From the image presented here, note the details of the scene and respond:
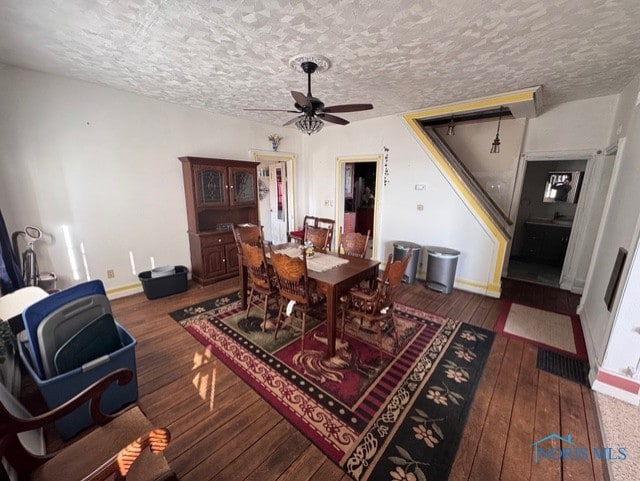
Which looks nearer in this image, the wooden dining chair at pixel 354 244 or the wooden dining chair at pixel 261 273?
the wooden dining chair at pixel 261 273

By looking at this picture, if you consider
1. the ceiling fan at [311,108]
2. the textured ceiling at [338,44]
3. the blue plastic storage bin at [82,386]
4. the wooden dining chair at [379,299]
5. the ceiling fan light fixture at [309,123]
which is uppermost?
the textured ceiling at [338,44]

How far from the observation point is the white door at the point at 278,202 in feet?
18.2

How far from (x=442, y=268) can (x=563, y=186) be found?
3.30 meters

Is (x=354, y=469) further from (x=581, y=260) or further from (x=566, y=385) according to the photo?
(x=581, y=260)

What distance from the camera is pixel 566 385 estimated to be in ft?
6.61

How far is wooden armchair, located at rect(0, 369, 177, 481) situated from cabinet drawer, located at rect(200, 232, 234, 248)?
8.39 ft

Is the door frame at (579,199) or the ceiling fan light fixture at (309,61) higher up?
the ceiling fan light fixture at (309,61)

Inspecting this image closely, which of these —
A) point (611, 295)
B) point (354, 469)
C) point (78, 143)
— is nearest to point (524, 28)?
point (611, 295)

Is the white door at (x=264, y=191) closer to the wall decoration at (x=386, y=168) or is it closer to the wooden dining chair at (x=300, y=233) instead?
the wooden dining chair at (x=300, y=233)

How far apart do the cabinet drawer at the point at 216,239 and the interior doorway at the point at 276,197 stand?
1.52 m

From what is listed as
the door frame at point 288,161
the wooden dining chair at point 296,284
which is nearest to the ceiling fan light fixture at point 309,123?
the wooden dining chair at point 296,284

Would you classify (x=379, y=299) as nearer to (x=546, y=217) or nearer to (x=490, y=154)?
(x=490, y=154)

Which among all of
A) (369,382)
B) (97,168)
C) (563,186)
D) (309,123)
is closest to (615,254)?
(369,382)

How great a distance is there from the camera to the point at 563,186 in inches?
186
